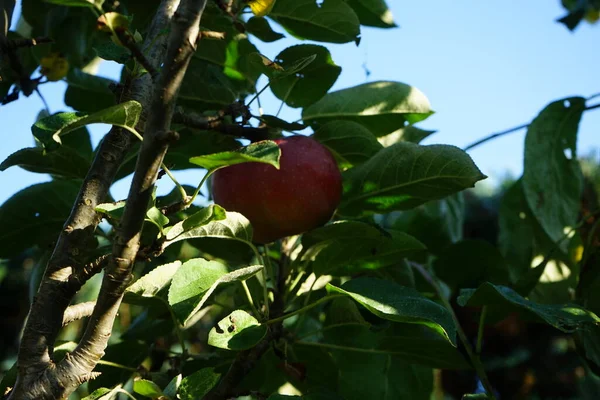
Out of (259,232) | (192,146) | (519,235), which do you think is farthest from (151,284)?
(519,235)

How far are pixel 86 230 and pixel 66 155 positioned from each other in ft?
0.94

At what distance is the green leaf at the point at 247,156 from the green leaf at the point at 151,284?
18 cm

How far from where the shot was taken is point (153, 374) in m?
0.81

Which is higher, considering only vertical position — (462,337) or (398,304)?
(398,304)

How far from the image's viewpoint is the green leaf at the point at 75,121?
0.53 metres

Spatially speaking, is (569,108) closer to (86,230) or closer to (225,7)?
(225,7)

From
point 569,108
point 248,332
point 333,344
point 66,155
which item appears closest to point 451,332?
point 248,332

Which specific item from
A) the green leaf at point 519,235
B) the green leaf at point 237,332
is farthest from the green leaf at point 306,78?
the green leaf at point 519,235

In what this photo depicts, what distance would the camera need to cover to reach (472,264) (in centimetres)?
103

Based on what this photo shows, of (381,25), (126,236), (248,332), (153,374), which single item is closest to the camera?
(126,236)

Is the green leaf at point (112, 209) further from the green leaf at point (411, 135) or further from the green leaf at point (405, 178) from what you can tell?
the green leaf at point (411, 135)

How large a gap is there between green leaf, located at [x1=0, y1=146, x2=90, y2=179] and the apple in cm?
18

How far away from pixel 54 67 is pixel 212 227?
0.53 metres

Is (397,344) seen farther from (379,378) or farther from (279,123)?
(279,123)
